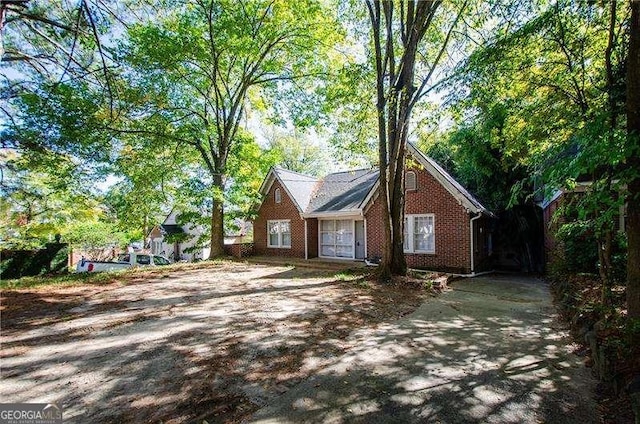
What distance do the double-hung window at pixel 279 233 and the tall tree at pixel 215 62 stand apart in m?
3.10

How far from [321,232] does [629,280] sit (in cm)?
1506

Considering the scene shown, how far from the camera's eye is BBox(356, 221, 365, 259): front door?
16.9 metres

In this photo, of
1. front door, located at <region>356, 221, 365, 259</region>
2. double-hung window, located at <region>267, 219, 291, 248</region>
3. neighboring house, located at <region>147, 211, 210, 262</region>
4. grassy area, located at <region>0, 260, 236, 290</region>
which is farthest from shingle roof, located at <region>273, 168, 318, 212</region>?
neighboring house, located at <region>147, 211, 210, 262</region>

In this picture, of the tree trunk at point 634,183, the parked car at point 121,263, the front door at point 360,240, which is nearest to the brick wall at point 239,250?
the parked car at point 121,263

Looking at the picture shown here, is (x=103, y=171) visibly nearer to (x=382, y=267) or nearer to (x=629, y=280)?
(x=382, y=267)

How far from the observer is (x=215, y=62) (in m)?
15.3

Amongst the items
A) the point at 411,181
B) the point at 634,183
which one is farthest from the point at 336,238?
the point at 634,183

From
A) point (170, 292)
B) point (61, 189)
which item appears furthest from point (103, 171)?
point (170, 292)

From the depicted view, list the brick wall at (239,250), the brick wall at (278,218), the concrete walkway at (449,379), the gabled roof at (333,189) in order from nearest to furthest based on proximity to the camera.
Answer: the concrete walkway at (449,379), the gabled roof at (333,189), the brick wall at (278,218), the brick wall at (239,250)

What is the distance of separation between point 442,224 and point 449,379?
33.9 feet

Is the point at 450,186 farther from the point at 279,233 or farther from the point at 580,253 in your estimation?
the point at 279,233

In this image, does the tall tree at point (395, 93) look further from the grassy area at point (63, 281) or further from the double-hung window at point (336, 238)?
the grassy area at point (63, 281)

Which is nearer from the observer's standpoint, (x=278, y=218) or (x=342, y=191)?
(x=342, y=191)

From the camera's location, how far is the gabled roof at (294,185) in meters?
19.0
